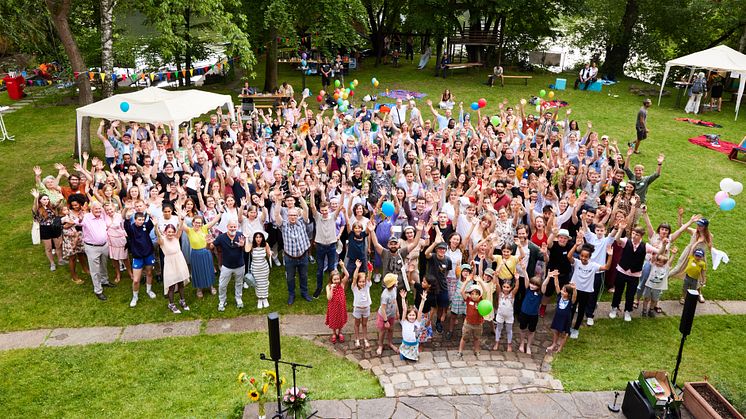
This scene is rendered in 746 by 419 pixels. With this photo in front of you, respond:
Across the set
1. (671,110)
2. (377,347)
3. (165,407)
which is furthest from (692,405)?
(671,110)

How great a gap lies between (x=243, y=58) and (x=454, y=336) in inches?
402

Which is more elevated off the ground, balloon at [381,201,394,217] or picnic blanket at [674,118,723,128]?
picnic blanket at [674,118,723,128]

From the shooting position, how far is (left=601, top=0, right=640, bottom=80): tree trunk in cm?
2595

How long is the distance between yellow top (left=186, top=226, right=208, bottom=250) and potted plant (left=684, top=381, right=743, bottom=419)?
6.53 m

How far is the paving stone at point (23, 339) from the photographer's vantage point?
722 centimetres

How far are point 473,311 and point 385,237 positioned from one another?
2.03 meters

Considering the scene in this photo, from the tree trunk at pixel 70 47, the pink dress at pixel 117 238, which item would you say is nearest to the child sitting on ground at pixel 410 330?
the pink dress at pixel 117 238

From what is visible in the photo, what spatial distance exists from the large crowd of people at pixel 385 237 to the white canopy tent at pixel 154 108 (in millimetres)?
1153

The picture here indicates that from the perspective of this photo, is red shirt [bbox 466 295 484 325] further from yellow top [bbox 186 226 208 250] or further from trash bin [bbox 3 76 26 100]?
trash bin [bbox 3 76 26 100]

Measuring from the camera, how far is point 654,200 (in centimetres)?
1221

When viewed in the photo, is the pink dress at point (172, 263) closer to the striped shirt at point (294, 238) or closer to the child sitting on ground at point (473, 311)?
the striped shirt at point (294, 238)

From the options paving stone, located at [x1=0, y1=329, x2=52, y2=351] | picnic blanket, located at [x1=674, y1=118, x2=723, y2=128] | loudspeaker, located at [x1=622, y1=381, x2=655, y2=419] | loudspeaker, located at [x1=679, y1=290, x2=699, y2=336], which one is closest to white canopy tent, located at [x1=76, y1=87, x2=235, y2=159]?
paving stone, located at [x1=0, y1=329, x2=52, y2=351]

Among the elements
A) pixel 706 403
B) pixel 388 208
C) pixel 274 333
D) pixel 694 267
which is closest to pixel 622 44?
pixel 694 267

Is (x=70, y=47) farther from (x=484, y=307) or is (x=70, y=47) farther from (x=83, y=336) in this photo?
(x=484, y=307)
